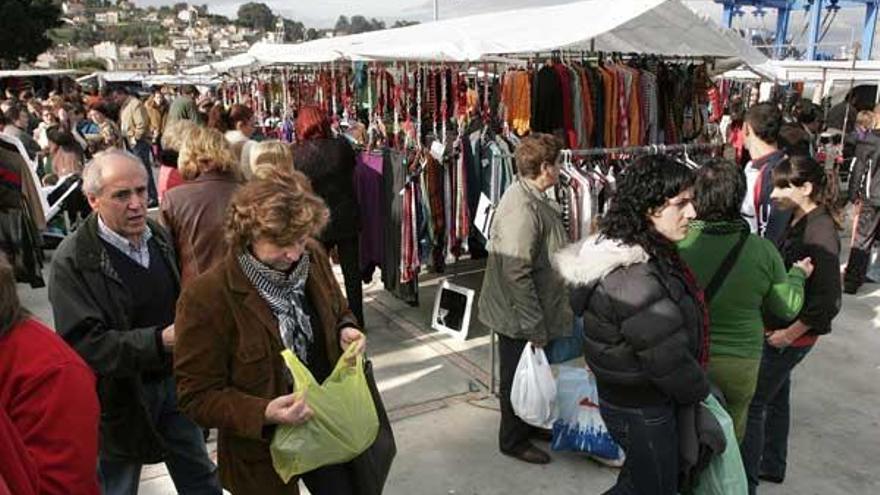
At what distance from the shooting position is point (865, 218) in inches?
243

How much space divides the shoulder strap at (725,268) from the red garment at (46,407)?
6.60 feet

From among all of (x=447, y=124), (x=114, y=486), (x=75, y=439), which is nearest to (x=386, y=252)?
(x=447, y=124)

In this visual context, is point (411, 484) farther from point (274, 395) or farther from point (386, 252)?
point (386, 252)

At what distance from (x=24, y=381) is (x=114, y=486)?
1147 millimetres

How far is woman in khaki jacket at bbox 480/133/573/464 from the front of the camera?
316 centimetres

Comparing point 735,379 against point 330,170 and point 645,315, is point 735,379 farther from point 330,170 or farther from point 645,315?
point 330,170

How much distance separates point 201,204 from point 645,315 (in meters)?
2.01

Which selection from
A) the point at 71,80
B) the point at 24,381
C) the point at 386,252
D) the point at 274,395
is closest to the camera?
the point at 24,381

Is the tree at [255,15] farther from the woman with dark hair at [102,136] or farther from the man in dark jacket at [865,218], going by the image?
the man in dark jacket at [865,218]

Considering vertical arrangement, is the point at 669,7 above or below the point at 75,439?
above

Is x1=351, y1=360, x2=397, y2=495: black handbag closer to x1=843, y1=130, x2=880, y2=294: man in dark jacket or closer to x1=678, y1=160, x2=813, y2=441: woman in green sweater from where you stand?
x1=678, y1=160, x2=813, y2=441: woman in green sweater

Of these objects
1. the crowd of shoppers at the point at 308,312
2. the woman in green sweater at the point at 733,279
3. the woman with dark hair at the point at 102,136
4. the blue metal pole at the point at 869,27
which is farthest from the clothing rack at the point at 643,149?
the blue metal pole at the point at 869,27

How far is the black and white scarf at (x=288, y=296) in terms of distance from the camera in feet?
6.15

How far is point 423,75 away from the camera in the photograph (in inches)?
241
